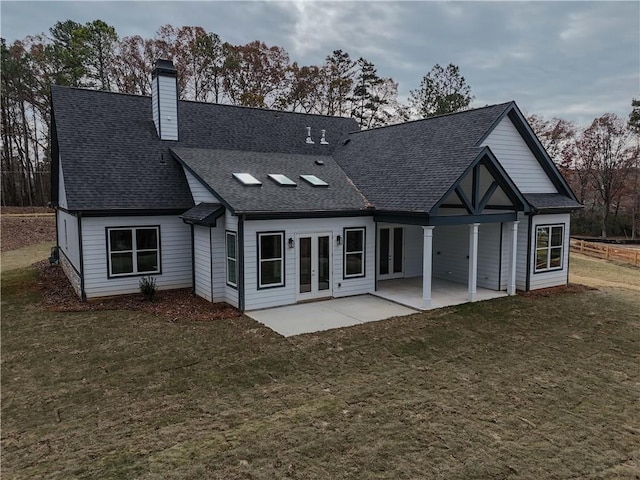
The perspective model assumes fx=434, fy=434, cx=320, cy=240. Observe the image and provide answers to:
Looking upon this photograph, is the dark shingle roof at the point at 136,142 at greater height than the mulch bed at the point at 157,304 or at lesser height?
greater

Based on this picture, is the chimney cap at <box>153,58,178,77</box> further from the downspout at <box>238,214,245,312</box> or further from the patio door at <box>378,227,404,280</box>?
the patio door at <box>378,227,404,280</box>

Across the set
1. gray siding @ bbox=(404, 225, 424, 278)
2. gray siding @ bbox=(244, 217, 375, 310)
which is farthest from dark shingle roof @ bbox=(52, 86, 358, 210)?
gray siding @ bbox=(404, 225, 424, 278)

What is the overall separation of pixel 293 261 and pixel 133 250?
489cm

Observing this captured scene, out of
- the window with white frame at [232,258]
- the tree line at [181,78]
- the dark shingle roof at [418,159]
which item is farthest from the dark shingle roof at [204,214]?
the tree line at [181,78]

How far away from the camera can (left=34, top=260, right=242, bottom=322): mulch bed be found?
10742 mm

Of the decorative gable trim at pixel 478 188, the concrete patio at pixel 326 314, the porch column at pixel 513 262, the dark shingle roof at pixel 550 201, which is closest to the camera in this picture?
the concrete patio at pixel 326 314

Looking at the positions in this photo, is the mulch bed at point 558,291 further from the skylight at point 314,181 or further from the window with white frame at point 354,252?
the skylight at point 314,181

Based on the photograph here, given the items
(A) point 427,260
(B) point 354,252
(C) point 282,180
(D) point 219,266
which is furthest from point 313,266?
(A) point 427,260

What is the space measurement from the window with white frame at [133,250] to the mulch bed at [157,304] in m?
0.76

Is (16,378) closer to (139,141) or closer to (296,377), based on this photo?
(296,377)

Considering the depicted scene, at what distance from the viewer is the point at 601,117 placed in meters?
39.9

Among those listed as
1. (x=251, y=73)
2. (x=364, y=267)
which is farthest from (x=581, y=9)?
(x=251, y=73)

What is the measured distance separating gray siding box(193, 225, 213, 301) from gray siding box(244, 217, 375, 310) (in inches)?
60.7

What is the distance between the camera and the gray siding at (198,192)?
12.4 m
